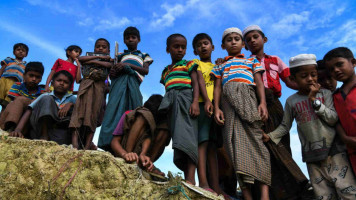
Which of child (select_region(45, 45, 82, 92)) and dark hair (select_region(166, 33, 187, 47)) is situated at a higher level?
dark hair (select_region(166, 33, 187, 47))

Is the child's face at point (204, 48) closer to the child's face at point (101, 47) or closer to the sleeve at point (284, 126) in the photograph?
the sleeve at point (284, 126)

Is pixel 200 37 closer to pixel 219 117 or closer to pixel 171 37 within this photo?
pixel 171 37

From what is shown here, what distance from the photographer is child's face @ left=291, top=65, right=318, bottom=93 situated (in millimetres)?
3158

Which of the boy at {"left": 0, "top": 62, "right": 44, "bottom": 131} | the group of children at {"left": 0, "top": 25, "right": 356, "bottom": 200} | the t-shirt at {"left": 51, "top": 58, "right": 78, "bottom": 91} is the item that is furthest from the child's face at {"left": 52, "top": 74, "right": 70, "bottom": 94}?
the t-shirt at {"left": 51, "top": 58, "right": 78, "bottom": 91}

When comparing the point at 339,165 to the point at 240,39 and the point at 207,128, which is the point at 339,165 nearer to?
the point at 207,128

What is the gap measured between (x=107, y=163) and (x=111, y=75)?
2140 millimetres

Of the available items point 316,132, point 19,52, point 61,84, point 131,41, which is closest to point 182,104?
point 316,132

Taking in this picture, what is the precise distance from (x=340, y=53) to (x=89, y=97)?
344 cm

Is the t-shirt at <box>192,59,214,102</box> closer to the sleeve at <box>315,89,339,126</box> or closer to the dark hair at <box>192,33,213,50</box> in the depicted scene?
the dark hair at <box>192,33,213,50</box>

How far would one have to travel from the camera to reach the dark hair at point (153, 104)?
11.2ft

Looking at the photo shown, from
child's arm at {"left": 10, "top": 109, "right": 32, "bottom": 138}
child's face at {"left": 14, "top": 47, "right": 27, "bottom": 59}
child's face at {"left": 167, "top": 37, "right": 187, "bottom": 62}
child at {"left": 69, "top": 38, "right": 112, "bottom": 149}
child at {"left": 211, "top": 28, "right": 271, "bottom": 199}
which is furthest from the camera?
child's face at {"left": 14, "top": 47, "right": 27, "bottom": 59}

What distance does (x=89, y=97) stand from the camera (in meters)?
4.44

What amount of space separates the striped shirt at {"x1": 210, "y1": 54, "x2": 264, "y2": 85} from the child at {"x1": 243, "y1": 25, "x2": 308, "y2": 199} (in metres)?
0.28

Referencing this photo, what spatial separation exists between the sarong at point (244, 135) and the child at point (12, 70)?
16.2 ft
